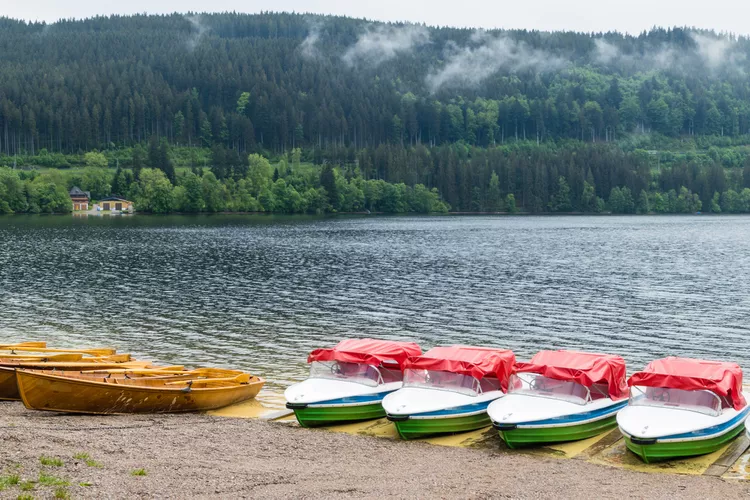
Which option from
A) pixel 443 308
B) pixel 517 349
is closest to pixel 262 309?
pixel 443 308

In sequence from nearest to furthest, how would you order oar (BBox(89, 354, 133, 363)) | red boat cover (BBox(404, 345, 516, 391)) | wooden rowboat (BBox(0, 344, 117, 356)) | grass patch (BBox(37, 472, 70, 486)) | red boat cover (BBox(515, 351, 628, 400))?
1. grass patch (BBox(37, 472, 70, 486))
2. red boat cover (BBox(515, 351, 628, 400))
3. red boat cover (BBox(404, 345, 516, 391))
4. oar (BBox(89, 354, 133, 363))
5. wooden rowboat (BBox(0, 344, 117, 356))

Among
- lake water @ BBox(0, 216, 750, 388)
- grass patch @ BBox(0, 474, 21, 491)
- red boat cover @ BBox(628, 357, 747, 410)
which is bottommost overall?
lake water @ BBox(0, 216, 750, 388)

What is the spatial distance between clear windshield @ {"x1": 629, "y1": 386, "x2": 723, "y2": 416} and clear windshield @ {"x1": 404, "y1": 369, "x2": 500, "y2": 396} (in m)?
4.92

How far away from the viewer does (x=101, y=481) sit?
18734 millimetres

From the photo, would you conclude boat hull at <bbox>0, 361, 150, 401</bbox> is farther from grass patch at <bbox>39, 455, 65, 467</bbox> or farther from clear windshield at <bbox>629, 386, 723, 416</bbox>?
clear windshield at <bbox>629, 386, 723, 416</bbox>

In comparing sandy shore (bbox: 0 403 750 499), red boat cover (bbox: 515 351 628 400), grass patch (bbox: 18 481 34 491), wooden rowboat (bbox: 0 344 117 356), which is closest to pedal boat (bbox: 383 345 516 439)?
sandy shore (bbox: 0 403 750 499)

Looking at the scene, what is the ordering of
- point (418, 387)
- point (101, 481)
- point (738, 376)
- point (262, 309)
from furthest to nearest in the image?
point (262, 309) → point (418, 387) → point (738, 376) → point (101, 481)

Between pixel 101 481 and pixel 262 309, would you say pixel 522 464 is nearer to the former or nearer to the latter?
pixel 101 481

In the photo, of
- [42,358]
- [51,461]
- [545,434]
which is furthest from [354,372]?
[51,461]

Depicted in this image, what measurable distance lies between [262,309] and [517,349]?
21643 mm

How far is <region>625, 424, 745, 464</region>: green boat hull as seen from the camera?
2391 centimetres

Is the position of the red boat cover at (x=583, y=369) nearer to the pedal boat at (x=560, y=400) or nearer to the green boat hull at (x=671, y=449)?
the pedal boat at (x=560, y=400)

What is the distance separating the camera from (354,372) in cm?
3031

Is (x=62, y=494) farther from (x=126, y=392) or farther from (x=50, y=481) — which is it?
(x=126, y=392)
